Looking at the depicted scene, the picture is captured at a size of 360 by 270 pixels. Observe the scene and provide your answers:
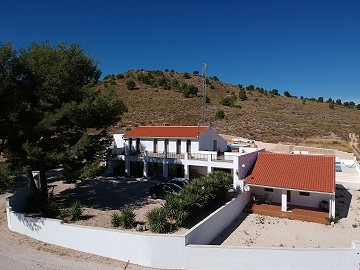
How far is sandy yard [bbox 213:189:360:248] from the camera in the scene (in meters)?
16.0

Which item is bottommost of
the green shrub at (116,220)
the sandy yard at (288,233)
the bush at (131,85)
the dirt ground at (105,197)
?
the sandy yard at (288,233)

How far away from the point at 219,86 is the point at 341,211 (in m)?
84.8

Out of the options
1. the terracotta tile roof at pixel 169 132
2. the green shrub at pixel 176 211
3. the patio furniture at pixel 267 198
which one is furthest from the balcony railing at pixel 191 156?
the green shrub at pixel 176 211

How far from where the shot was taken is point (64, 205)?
21.5 m

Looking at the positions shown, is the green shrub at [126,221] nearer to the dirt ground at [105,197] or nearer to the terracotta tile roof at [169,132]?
the dirt ground at [105,197]

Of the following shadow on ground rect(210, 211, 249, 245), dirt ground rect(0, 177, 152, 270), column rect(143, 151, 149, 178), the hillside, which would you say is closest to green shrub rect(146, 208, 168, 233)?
dirt ground rect(0, 177, 152, 270)

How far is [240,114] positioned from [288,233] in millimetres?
51675

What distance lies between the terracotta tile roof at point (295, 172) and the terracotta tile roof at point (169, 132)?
23.0 ft

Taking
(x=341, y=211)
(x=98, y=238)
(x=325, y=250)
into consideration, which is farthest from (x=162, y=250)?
(x=341, y=211)

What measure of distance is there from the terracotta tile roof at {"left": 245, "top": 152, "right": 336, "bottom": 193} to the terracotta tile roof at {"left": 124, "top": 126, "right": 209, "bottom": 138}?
276 inches

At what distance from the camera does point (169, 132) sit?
97.4 feet

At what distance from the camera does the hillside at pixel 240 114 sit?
2159 inches

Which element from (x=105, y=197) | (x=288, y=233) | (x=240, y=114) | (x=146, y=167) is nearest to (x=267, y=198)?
(x=288, y=233)

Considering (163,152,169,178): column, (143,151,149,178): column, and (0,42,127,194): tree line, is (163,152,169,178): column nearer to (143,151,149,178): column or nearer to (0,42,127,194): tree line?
(143,151,149,178): column
